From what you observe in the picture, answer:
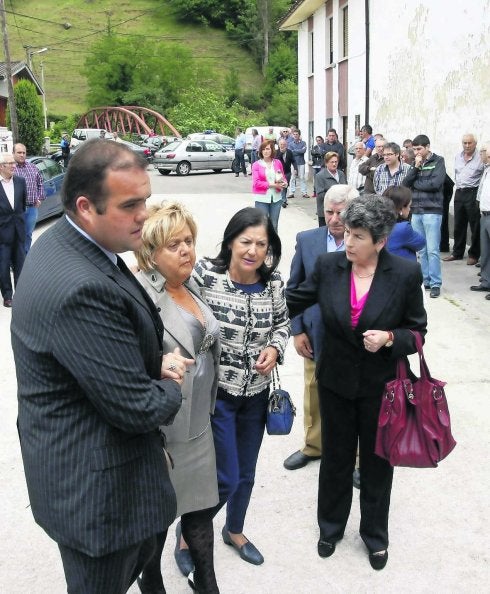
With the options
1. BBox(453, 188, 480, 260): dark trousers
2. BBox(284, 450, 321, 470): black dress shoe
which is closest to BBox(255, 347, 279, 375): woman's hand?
BBox(284, 450, 321, 470): black dress shoe

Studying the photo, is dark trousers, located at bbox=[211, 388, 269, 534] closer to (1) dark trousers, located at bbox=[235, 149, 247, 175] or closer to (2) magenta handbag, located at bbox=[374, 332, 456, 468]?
(2) magenta handbag, located at bbox=[374, 332, 456, 468]

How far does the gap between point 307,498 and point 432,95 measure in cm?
1218

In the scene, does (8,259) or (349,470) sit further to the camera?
(8,259)

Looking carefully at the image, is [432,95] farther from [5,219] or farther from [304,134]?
[304,134]

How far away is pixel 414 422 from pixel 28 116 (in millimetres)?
31549

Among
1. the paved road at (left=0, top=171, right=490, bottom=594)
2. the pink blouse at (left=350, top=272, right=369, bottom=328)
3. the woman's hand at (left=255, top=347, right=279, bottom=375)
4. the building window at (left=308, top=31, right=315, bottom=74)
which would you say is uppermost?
the building window at (left=308, top=31, right=315, bottom=74)

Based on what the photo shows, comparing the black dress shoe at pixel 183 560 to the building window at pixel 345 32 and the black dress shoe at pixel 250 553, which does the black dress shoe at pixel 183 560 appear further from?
the building window at pixel 345 32

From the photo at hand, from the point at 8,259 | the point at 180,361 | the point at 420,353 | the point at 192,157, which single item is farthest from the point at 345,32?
the point at 180,361

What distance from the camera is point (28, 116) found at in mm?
31078

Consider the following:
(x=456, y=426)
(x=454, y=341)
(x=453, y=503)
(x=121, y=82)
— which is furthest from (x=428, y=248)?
(x=121, y=82)

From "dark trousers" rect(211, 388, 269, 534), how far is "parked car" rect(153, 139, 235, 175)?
2603 centimetres

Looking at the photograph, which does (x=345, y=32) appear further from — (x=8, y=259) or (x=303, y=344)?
(x=303, y=344)

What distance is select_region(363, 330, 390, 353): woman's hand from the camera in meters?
2.89

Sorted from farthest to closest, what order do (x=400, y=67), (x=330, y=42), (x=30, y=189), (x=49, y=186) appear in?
1. (x=330, y=42)
2. (x=400, y=67)
3. (x=49, y=186)
4. (x=30, y=189)
